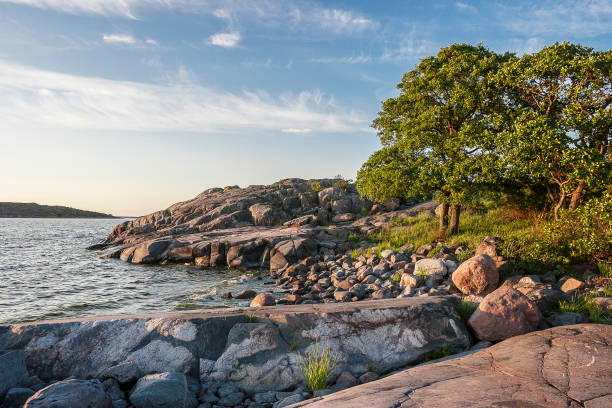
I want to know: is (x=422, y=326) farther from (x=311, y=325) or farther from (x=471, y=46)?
(x=471, y=46)

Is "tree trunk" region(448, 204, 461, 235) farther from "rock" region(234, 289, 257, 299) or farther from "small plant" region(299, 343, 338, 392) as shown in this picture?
"small plant" region(299, 343, 338, 392)

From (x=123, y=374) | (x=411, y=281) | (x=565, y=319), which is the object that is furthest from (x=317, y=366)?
(x=411, y=281)

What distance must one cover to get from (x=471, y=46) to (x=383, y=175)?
8.75m

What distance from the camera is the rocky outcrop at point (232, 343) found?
5820mm

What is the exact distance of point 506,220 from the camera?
1931cm

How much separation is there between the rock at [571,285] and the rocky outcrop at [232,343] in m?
5.82

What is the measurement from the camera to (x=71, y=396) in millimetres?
4469

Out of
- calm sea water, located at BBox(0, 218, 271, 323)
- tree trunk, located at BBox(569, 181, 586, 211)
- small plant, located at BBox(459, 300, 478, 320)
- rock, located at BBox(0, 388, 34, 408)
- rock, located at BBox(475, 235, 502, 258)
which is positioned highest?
tree trunk, located at BBox(569, 181, 586, 211)

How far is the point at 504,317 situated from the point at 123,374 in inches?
276

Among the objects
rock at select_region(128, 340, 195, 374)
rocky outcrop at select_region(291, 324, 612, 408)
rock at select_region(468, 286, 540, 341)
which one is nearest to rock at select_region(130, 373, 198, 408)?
rock at select_region(128, 340, 195, 374)

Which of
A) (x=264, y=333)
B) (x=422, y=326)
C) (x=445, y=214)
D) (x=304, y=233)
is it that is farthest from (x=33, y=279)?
(x=445, y=214)

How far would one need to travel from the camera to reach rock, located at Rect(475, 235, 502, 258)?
539 inches

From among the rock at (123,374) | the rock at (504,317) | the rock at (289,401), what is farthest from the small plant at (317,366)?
the rock at (504,317)

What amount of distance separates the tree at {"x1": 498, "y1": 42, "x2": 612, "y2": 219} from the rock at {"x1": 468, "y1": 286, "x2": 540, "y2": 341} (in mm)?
8511
